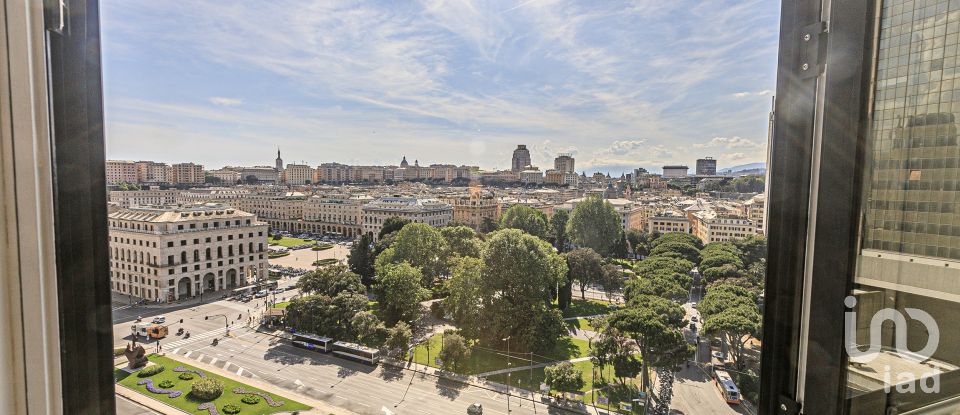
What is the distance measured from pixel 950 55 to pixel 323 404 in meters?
4.27

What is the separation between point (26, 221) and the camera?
19.1 inches

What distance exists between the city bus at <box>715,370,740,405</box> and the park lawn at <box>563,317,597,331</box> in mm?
2102

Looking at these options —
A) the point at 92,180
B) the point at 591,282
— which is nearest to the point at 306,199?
the point at 591,282

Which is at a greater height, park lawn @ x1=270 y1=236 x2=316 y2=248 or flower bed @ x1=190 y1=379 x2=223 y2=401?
flower bed @ x1=190 y1=379 x2=223 y2=401

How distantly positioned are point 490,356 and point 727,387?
2566mm

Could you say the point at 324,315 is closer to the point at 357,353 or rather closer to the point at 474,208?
the point at 357,353

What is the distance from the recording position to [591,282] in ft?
29.7

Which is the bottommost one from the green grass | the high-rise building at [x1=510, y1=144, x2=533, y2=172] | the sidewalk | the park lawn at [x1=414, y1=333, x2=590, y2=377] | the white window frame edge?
the green grass

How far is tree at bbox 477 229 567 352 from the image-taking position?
16.8 ft

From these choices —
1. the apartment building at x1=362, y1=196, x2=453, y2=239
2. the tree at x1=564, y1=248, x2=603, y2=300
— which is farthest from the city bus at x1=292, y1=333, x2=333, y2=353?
the apartment building at x1=362, y1=196, x2=453, y2=239

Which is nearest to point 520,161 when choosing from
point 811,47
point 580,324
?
point 580,324

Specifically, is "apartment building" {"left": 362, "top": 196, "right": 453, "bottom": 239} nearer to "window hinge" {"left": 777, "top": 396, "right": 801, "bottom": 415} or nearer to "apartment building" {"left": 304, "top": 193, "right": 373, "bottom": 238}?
"apartment building" {"left": 304, "top": 193, "right": 373, "bottom": 238}

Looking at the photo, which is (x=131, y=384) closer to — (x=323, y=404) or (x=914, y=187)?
(x=323, y=404)

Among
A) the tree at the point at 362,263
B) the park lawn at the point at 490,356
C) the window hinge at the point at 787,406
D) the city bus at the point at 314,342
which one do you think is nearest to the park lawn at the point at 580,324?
the park lawn at the point at 490,356
